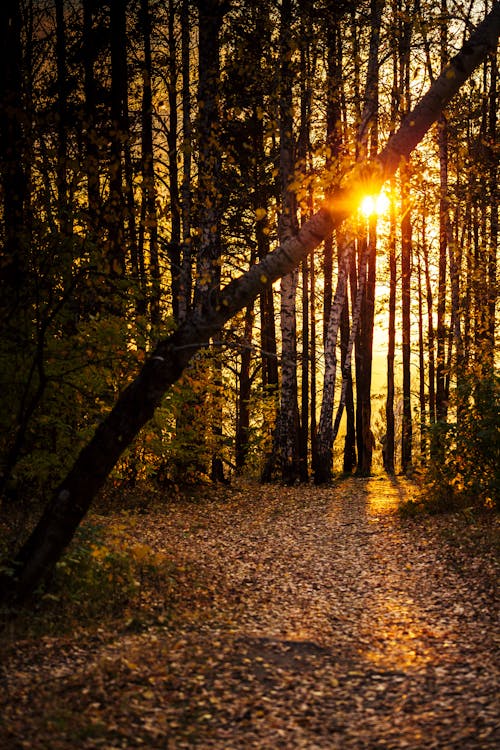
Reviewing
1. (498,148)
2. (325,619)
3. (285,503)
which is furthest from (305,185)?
(498,148)

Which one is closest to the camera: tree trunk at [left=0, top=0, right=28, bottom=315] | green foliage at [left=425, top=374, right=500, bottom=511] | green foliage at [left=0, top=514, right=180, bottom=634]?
green foliage at [left=0, top=514, right=180, bottom=634]

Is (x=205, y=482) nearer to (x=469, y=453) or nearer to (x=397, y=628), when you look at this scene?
(x=469, y=453)

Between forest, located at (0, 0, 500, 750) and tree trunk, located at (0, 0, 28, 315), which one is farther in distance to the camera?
tree trunk, located at (0, 0, 28, 315)

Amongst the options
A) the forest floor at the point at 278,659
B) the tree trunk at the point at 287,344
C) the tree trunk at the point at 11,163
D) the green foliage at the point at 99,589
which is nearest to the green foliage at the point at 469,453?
the forest floor at the point at 278,659

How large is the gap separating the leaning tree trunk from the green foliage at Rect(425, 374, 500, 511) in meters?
6.00

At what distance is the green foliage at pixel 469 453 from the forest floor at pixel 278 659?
1.78 metres

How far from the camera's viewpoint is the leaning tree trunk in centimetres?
593

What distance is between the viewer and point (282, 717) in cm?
466

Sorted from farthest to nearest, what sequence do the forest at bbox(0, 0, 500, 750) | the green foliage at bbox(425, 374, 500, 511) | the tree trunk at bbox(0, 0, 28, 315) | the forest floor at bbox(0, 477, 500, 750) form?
the green foliage at bbox(425, 374, 500, 511)
the tree trunk at bbox(0, 0, 28, 315)
the forest at bbox(0, 0, 500, 750)
the forest floor at bbox(0, 477, 500, 750)

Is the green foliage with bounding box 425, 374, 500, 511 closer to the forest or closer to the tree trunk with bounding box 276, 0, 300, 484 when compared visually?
the forest

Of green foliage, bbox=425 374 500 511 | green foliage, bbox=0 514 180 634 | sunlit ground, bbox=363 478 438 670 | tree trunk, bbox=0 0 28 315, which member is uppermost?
tree trunk, bbox=0 0 28 315

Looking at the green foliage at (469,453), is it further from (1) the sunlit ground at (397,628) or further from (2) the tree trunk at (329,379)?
(2) the tree trunk at (329,379)

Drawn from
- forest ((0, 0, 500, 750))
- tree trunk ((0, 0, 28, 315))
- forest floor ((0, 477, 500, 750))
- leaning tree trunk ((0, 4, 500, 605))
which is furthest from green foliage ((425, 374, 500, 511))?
tree trunk ((0, 0, 28, 315))

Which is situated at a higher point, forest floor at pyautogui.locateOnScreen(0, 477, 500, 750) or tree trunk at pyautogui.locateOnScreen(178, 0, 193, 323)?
tree trunk at pyautogui.locateOnScreen(178, 0, 193, 323)
